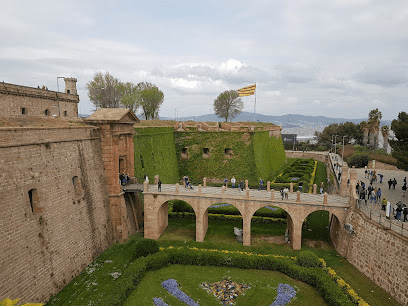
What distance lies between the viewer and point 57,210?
60.4ft

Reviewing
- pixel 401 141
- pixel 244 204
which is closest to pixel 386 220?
pixel 244 204

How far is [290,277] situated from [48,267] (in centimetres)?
1520

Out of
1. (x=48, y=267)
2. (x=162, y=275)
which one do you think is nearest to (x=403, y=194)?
(x=162, y=275)

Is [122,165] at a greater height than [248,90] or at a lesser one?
lesser

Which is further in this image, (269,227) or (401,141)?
(269,227)

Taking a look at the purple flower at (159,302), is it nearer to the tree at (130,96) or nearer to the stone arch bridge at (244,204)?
the stone arch bridge at (244,204)

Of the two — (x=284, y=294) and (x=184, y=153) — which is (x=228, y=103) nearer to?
(x=184, y=153)

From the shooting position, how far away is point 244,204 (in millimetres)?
23922

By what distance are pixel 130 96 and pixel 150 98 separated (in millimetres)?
7381

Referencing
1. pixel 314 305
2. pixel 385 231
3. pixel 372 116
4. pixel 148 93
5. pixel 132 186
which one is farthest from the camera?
pixel 372 116

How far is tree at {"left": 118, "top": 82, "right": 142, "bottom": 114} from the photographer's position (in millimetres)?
54250

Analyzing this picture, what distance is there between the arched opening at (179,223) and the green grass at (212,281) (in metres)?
5.43

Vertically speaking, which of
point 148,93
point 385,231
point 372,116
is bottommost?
point 385,231

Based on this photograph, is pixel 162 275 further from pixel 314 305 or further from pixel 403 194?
pixel 403 194
